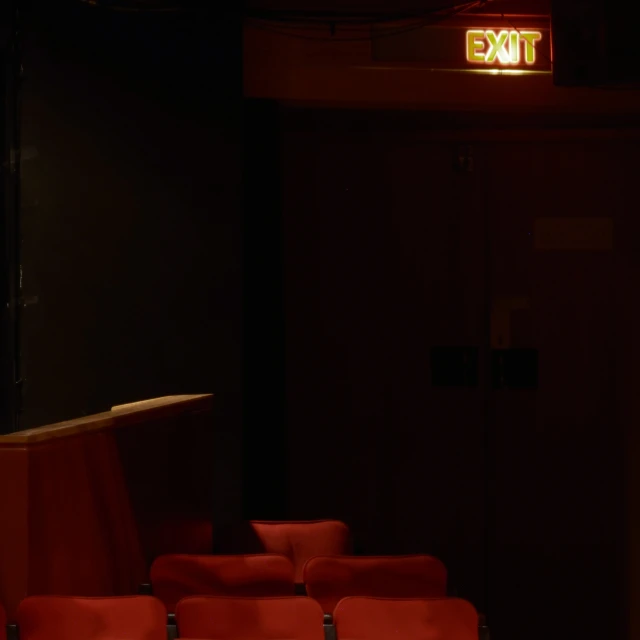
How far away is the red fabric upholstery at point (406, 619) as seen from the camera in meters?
2.36

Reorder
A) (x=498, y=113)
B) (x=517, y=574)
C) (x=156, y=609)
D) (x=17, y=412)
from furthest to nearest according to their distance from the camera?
1. (x=517, y=574)
2. (x=498, y=113)
3. (x=17, y=412)
4. (x=156, y=609)

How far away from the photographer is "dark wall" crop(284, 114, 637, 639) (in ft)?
19.5

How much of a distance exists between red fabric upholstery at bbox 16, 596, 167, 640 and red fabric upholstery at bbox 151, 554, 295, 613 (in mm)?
505

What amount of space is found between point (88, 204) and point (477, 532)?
9.71 feet

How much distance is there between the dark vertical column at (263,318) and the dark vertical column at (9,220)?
1122mm

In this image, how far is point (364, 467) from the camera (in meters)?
5.98

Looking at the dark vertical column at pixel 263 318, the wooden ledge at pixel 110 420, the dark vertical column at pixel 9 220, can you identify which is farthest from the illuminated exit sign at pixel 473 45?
the wooden ledge at pixel 110 420

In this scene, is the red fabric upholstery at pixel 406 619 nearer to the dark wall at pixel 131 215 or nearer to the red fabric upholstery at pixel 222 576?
the red fabric upholstery at pixel 222 576

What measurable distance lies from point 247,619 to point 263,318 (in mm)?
2845

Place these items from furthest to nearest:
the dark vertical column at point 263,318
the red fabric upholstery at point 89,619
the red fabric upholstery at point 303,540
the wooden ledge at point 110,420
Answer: the dark vertical column at point 263,318
the red fabric upholstery at point 303,540
the wooden ledge at point 110,420
the red fabric upholstery at point 89,619

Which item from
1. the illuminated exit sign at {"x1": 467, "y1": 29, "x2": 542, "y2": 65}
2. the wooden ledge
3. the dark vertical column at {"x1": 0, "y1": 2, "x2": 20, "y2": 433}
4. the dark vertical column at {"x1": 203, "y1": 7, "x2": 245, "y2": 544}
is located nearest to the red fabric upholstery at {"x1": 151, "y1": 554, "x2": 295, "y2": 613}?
the wooden ledge

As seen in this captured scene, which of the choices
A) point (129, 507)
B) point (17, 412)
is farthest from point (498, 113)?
point (129, 507)

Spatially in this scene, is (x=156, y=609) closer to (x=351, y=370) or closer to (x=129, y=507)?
(x=129, y=507)

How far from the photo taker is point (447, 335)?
5.99 m
